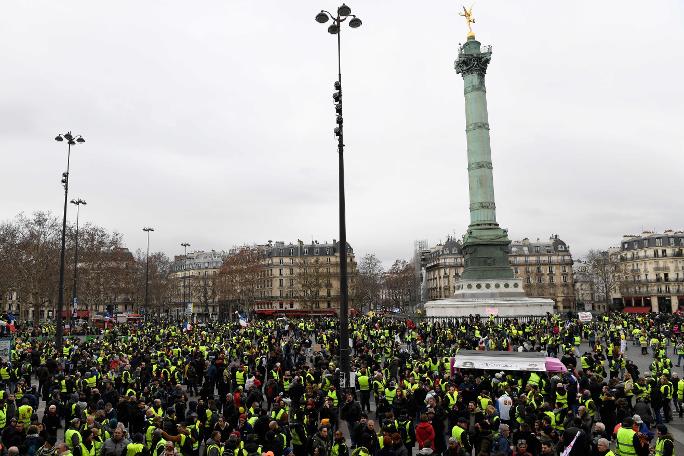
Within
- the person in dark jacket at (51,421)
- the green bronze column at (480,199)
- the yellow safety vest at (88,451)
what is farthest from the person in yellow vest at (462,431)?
the green bronze column at (480,199)

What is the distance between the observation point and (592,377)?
49.3 ft

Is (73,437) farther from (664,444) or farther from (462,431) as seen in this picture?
(664,444)

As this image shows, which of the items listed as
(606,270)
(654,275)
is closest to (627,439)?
(606,270)

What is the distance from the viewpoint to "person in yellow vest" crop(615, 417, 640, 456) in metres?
9.26

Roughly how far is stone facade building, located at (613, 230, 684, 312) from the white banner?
8921 centimetres

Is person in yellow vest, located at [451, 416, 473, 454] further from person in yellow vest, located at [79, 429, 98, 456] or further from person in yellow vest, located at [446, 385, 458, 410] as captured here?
person in yellow vest, located at [79, 429, 98, 456]

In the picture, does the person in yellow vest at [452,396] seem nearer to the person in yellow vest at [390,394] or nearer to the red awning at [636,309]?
the person in yellow vest at [390,394]

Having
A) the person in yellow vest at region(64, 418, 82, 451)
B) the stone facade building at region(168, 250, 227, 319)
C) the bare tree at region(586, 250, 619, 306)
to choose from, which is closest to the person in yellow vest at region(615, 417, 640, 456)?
the person in yellow vest at region(64, 418, 82, 451)

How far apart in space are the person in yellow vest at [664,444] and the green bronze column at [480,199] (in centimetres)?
4228

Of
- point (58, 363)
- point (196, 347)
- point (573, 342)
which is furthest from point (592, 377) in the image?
point (58, 363)

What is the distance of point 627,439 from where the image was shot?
933cm

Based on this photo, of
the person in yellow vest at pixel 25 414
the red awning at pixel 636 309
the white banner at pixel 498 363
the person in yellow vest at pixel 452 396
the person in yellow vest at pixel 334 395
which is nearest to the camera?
the person in yellow vest at pixel 25 414

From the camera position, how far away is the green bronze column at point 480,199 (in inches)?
2003

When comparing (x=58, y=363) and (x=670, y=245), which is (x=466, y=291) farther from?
(x=670, y=245)
